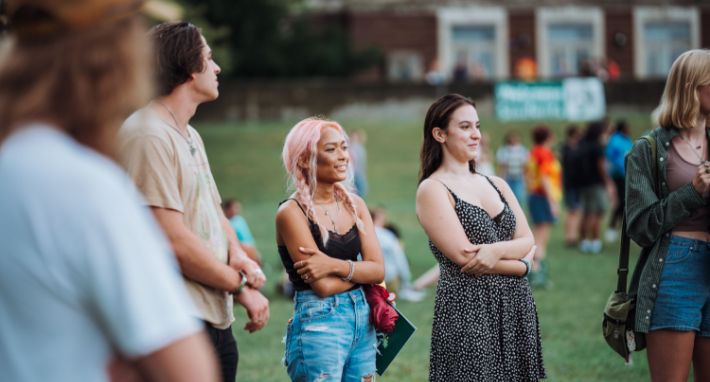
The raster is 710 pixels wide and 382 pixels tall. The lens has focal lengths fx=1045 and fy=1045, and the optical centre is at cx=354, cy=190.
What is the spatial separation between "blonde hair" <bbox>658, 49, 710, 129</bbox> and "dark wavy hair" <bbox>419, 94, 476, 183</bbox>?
106 centimetres

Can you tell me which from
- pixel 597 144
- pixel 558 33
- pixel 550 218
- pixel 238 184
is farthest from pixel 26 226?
pixel 558 33

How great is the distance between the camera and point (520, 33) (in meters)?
52.0

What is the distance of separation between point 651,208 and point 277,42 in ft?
127

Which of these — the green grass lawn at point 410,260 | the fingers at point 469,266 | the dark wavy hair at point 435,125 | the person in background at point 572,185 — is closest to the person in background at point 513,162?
the person in background at point 572,185

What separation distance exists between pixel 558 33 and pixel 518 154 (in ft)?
111

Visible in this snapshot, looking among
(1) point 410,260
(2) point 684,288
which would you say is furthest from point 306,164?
(1) point 410,260

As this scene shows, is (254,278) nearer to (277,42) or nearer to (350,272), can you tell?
(350,272)

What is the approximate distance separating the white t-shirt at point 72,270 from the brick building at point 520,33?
A: 48.5 metres

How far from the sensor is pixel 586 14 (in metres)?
52.2

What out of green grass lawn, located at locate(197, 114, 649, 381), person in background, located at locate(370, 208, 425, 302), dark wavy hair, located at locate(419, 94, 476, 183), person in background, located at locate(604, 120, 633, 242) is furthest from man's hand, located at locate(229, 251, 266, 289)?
person in background, located at locate(604, 120, 633, 242)

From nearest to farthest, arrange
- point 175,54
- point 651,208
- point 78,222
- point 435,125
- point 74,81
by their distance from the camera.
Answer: point 78,222 → point 74,81 → point 175,54 → point 651,208 → point 435,125

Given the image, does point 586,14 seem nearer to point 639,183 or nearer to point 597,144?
point 597,144

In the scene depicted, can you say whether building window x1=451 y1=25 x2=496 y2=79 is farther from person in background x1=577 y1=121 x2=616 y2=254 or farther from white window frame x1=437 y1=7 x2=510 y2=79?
person in background x1=577 y1=121 x2=616 y2=254

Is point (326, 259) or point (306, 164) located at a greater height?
point (306, 164)
